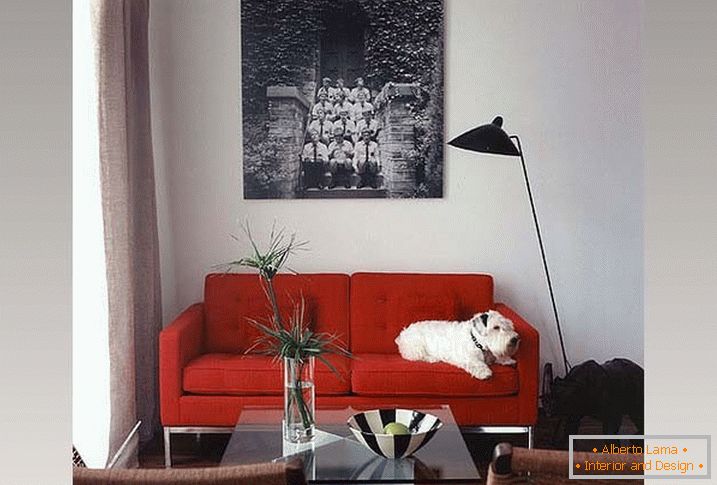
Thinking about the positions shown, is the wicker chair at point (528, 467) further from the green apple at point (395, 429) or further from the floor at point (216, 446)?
the floor at point (216, 446)

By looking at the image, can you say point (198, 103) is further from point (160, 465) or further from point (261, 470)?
point (261, 470)

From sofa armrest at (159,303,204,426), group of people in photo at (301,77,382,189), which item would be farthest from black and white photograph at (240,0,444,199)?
sofa armrest at (159,303,204,426)

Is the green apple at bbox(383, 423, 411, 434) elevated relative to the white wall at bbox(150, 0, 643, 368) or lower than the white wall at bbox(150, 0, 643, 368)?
lower

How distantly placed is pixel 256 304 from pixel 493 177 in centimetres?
132

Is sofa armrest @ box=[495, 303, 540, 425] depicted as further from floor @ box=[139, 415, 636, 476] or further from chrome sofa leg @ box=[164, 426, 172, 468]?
chrome sofa leg @ box=[164, 426, 172, 468]

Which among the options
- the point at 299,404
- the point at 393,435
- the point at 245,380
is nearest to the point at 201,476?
the point at 393,435

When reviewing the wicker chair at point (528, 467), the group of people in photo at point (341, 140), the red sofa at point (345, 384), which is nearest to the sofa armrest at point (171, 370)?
the red sofa at point (345, 384)

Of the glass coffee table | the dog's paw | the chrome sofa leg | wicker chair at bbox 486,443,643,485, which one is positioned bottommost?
the chrome sofa leg

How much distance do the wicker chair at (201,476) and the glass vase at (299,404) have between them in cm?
129

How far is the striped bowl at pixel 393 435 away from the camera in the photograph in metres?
2.77

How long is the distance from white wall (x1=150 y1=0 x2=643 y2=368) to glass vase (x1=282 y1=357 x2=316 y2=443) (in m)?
1.67

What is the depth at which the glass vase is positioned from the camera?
9.65 feet

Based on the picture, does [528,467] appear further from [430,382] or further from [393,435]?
[430,382]

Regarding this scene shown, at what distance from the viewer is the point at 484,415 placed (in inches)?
151
